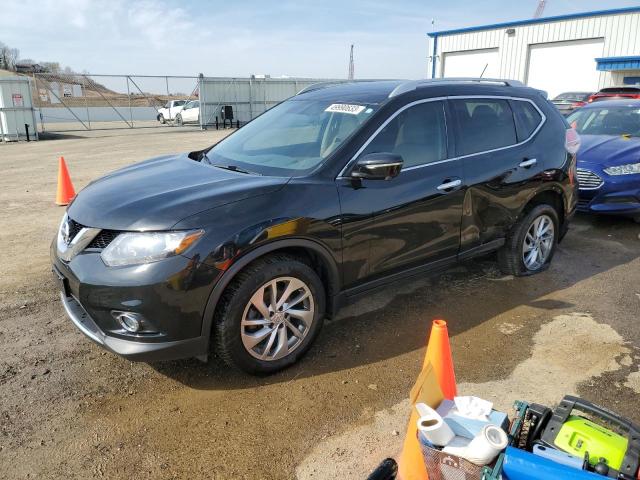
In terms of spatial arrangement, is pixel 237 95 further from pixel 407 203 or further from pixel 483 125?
pixel 407 203

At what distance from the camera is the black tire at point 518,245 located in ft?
15.4

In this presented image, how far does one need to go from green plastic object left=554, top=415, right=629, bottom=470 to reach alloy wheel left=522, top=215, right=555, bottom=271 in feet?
9.67

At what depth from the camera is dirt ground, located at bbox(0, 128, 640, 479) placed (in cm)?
259

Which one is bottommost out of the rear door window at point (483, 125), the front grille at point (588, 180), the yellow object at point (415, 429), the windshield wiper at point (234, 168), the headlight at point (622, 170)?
the yellow object at point (415, 429)

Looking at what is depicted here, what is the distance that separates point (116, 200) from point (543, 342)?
3.10 m

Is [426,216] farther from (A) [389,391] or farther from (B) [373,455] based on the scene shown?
(B) [373,455]

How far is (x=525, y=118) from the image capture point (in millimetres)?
4652

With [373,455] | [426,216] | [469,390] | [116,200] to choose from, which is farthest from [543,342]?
[116,200]

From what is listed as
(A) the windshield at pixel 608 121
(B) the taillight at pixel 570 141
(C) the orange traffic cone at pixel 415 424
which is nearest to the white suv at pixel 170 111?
(A) the windshield at pixel 608 121

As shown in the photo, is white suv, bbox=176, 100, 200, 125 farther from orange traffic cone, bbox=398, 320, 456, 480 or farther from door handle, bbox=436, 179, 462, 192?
orange traffic cone, bbox=398, 320, 456, 480

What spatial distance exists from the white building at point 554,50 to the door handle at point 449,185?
2224cm

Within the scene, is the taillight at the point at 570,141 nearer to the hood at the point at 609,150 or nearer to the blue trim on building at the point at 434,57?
the hood at the point at 609,150

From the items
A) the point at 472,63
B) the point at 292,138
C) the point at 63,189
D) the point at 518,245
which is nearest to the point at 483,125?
the point at 518,245

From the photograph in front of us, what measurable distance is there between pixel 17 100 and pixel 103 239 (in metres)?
A: 19.2
